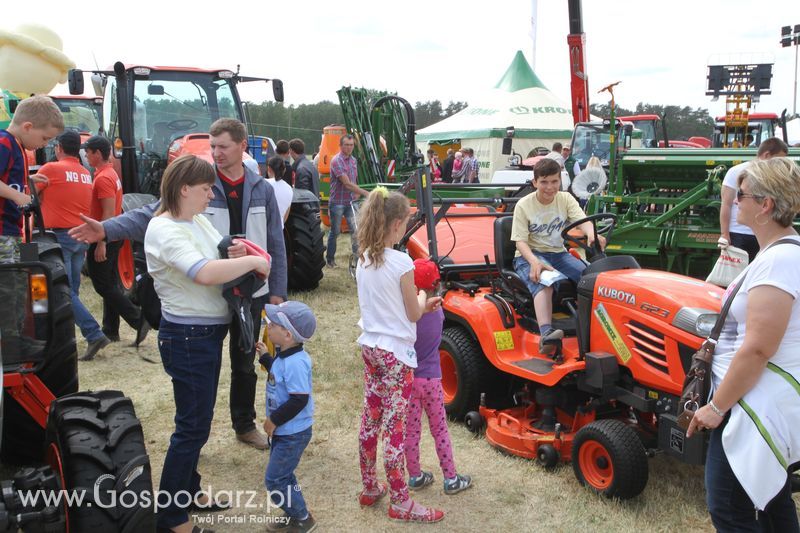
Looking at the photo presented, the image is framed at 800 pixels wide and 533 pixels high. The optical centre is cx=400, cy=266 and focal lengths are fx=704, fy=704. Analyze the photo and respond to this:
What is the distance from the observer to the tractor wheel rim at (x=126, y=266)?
6738 millimetres

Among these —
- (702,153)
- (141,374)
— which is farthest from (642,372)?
(702,153)

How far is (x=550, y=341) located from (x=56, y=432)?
248cm

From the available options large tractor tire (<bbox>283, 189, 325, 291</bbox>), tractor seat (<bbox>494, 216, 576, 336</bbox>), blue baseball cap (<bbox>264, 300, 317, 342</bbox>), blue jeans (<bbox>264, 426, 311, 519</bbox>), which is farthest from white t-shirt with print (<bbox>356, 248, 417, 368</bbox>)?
large tractor tire (<bbox>283, 189, 325, 291</bbox>)

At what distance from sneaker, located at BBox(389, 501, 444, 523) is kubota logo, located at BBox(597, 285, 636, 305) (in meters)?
1.40

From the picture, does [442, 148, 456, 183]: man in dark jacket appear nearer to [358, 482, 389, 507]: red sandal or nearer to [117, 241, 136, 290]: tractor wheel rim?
[117, 241, 136, 290]: tractor wheel rim

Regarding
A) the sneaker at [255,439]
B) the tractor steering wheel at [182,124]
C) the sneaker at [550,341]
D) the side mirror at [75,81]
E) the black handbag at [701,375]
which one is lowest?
the sneaker at [255,439]

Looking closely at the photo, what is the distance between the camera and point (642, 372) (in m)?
3.45

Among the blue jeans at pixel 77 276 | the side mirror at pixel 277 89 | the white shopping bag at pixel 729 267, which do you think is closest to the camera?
the white shopping bag at pixel 729 267

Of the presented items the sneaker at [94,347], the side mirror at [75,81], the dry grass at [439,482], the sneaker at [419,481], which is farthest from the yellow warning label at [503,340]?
the side mirror at [75,81]

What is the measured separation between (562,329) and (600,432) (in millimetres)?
760

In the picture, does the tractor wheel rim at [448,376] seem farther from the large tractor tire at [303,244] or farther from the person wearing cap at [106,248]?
the large tractor tire at [303,244]

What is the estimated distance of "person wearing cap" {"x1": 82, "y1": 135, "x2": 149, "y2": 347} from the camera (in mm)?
5625

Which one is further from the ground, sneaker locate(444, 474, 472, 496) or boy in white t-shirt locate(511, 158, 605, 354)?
boy in white t-shirt locate(511, 158, 605, 354)

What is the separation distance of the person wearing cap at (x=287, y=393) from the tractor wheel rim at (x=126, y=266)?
4202mm
